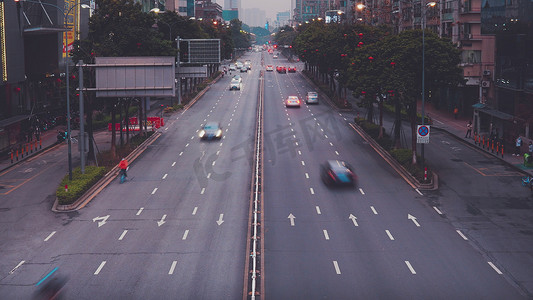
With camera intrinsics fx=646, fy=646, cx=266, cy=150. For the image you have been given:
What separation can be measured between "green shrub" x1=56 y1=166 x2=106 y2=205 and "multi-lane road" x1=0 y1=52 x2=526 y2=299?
120cm

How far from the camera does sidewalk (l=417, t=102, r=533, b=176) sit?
50.8 meters

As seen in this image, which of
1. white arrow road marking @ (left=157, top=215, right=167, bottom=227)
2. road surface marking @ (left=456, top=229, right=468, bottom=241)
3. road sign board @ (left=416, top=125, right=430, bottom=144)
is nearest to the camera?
road surface marking @ (left=456, top=229, right=468, bottom=241)

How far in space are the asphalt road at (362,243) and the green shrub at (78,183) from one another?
11.7 m

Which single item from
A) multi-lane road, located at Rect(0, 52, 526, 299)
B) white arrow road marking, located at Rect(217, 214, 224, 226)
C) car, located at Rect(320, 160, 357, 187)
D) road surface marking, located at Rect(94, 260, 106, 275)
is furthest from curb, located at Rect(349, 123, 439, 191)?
road surface marking, located at Rect(94, 260, 106, 275)

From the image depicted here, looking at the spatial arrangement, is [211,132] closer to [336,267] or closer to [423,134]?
[423,134]

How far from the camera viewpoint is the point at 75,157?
55.8 meters

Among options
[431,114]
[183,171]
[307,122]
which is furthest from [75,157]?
[431,114]

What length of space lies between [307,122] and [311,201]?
36.0m

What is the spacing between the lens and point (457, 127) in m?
71.8

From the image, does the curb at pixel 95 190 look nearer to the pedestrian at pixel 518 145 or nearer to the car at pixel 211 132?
the car at pixel 211 132

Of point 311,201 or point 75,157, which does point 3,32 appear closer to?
point 75,157

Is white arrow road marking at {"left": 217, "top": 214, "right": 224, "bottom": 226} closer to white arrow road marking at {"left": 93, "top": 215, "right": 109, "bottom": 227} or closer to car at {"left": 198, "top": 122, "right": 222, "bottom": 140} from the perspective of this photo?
white arrow road marking at {"left": 93, "top": 215, "right": 109, "bottom": 227}

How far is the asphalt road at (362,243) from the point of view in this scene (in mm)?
24375

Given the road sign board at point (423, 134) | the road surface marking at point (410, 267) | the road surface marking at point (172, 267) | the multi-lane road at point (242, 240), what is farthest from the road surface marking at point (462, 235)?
the road sign board at point (423, 134)
